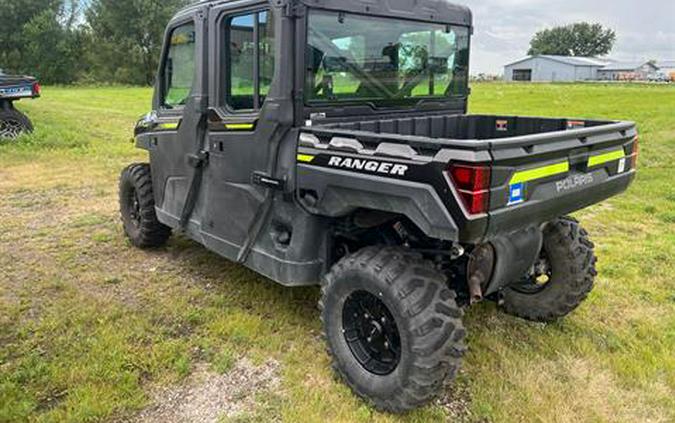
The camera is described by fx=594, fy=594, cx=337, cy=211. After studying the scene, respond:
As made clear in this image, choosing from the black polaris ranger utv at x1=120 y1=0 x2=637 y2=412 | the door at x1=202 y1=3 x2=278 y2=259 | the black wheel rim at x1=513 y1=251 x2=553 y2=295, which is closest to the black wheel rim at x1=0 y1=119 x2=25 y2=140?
the black polaris ranger utv at x1=120 y1=0 x2=637 y2=412

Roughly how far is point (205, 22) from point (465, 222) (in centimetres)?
249

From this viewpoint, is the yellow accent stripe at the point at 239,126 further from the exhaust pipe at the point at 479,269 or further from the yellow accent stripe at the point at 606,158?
the yellow accent stripe at the point at 606,158

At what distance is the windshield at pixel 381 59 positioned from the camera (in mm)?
3543

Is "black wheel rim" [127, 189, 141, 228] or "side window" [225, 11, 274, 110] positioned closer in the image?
"side window" [225, 11, 274, 110]

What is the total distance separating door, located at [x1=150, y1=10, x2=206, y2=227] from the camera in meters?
4.25

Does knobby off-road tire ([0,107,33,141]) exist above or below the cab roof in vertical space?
below

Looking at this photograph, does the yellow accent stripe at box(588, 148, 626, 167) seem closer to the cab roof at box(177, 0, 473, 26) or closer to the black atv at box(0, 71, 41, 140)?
the cab roof at box(177, 0, 473, 26)

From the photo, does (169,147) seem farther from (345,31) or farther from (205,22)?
(345,31)

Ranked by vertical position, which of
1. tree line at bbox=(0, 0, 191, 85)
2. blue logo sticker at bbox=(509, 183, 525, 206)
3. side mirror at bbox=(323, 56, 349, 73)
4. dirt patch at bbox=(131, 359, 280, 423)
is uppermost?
tree line at bbox=(0, 0, 191, 85)

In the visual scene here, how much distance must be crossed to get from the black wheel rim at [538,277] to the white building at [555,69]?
74.7 m

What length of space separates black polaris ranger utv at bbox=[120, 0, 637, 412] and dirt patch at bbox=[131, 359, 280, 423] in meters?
0.48

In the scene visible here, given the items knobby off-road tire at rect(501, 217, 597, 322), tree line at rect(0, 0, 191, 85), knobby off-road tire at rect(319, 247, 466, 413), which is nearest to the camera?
knobby off-road tire at rect(319, 247, 466, 413)

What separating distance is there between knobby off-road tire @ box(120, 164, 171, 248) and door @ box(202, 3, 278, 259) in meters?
1.32

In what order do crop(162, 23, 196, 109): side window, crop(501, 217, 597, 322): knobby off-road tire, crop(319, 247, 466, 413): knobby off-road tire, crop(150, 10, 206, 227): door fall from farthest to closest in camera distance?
crop(162, 23, 196, 109): side window, crop(150, 10, 206, 227): door, crop(501, 217, 597, 322): knobby off-road tire, crop(319, 247, 466, 413): knobby off-road tire
